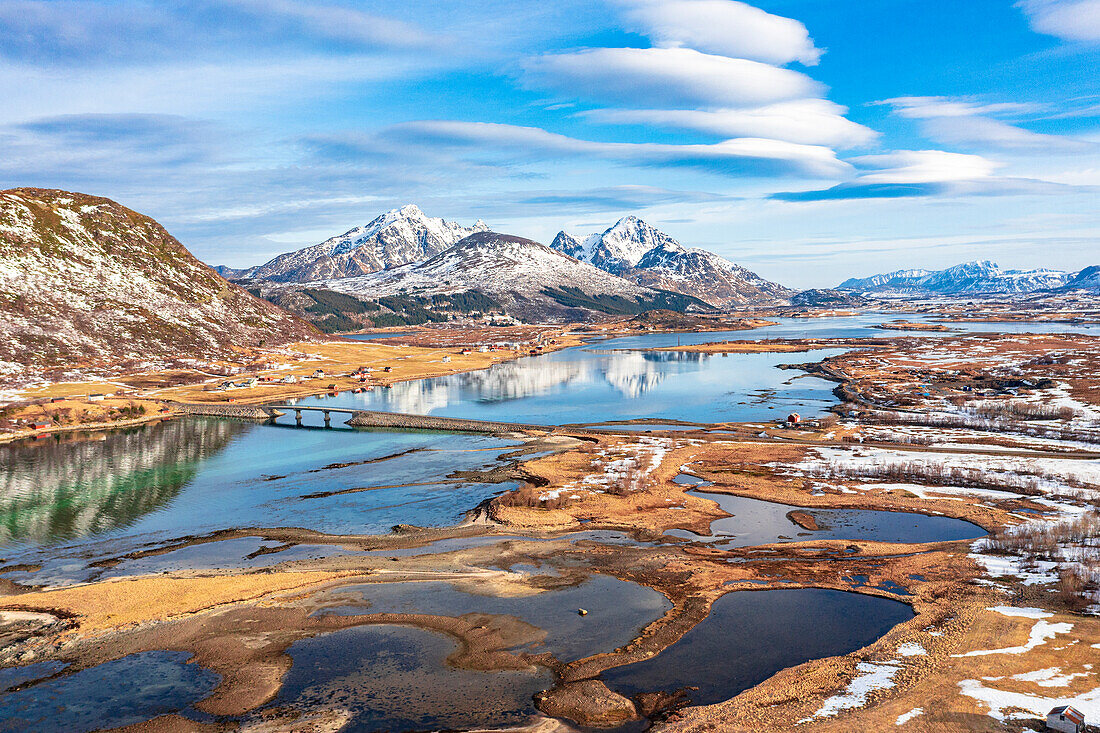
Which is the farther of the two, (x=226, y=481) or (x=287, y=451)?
(x=287, y=451)

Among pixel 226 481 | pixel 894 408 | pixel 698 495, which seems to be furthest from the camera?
pixel 894 408

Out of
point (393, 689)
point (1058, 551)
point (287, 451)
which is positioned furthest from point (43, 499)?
point (1058, 551)

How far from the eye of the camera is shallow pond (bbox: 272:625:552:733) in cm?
2764

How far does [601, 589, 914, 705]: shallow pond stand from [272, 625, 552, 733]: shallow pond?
5.16 metres

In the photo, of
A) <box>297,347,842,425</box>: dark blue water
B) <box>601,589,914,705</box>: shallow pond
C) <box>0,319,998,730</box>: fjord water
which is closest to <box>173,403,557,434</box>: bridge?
<box>0,319,998,730</box>: fjord water

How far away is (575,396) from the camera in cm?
13488

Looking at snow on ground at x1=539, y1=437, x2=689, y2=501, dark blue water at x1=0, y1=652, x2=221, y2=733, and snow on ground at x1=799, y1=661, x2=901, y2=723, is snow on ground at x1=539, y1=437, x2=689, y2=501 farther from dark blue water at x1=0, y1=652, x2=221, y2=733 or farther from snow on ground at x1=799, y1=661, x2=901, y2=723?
dark blue water at x1=0, y1=652, x2=221, y2=733

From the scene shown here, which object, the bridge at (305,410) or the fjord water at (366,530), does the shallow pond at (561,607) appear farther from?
the bridge at (305,410)

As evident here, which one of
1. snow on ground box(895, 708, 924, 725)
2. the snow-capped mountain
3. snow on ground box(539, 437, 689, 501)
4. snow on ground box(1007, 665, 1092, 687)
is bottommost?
snow on ground box(895, 708, 924, 725)

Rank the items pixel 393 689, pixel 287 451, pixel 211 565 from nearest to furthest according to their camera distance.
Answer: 1. pixel 393 689
2. pixel 211 565
3. pixel 287 451

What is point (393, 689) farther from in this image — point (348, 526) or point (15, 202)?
point (15, 202)

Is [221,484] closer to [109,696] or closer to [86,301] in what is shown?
[109,696]

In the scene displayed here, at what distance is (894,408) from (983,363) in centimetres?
7354

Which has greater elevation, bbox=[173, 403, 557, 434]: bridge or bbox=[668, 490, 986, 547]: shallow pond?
bbox=[173, 403, 557, 434]: bridge
